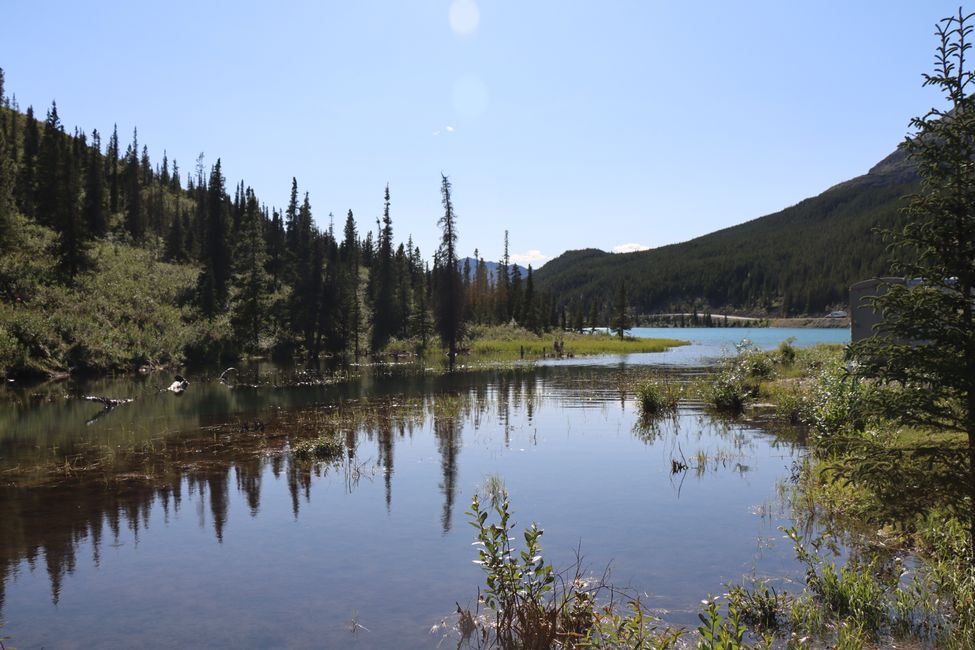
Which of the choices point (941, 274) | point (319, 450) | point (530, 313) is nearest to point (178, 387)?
point (319, 450)

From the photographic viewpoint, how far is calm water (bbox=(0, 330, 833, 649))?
8531 mm

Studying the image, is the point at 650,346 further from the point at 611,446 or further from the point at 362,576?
the point at 362,576

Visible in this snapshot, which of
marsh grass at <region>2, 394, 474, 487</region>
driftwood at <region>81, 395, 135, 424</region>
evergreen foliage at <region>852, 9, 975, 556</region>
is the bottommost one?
marsh grass at <region>2, 394, 474, 487</region>

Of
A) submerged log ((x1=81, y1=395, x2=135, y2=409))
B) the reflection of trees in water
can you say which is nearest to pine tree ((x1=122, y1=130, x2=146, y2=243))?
submerged log ((x1=81, y1=395, x2=135, y2=409))

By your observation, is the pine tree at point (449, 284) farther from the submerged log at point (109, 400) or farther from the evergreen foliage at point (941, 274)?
the evergreen foliage at point (941, 274)

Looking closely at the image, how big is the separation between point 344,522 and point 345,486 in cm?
294

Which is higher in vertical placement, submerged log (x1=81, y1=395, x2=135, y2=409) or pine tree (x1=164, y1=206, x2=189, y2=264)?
pine tree (x1=164, y1=206, x2=189, y2=264)

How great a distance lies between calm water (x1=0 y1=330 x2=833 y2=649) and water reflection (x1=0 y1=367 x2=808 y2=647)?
0.06 m

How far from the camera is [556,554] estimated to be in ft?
34.1

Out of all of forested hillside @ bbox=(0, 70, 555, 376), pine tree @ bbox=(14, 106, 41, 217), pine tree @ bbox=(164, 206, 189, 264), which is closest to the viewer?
forested hillside @ bbox=(0, 70, 555, 376)

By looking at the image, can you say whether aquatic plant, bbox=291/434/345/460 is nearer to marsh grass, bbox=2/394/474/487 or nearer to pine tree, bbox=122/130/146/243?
marsh grass, bbox=2/394/474/487

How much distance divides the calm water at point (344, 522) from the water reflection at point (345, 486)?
0.06 m

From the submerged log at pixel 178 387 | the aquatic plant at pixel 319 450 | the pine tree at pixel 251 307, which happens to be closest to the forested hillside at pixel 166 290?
the pine tree at pixel 251 307

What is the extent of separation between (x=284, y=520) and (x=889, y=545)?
36.0 ft
